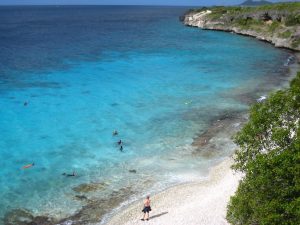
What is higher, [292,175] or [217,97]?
[292,175]

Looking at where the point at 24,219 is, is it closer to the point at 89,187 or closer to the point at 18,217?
the point at 18,217

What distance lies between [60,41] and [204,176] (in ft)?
279

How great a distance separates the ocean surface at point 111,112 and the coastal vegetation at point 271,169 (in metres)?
10.5

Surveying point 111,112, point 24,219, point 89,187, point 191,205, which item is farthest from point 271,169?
point 111,112

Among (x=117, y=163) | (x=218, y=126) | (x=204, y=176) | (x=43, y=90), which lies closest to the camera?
(x=204, y=176)

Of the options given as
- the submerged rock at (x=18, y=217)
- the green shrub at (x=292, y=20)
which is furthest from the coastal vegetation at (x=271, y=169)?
the green shrub at (x=292, y=20)

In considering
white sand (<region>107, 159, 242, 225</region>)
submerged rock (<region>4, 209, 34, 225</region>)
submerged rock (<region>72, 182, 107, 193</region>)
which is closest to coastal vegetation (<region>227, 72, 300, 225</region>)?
white sand (<region>107, 159, 242, 225</region>)

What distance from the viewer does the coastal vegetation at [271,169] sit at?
56.1 ft

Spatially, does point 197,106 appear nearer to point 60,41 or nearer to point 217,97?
point 217,97

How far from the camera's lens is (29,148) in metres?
37.8

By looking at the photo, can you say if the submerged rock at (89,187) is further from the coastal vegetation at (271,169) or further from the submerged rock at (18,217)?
the coastal vegetation at (271,169)

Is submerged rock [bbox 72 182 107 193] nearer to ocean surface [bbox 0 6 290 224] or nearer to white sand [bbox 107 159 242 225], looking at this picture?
ocean surface [bbox 0 6 290 224]

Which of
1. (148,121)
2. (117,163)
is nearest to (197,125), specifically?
(148,121)

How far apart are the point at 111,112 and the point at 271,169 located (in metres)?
31.1
